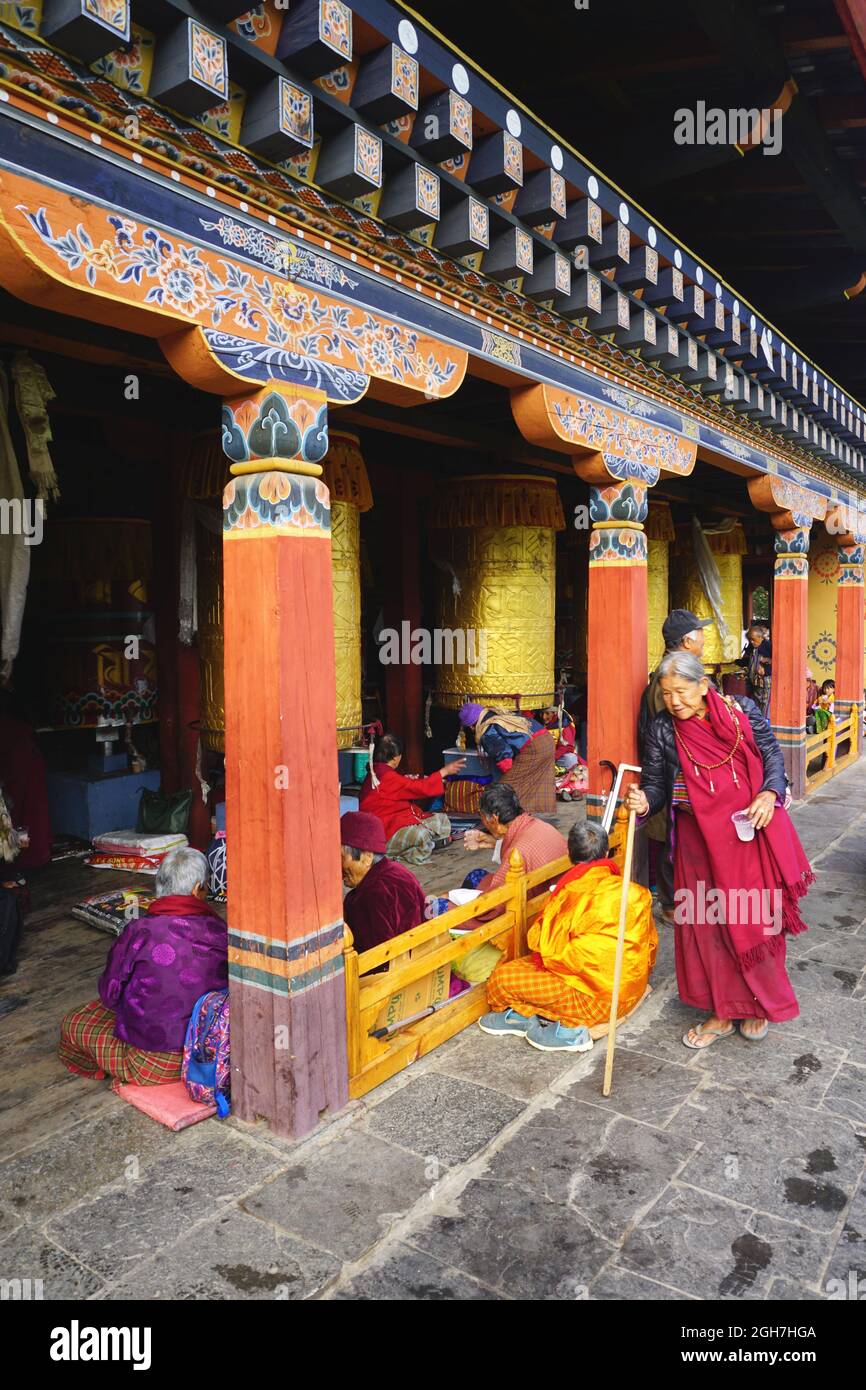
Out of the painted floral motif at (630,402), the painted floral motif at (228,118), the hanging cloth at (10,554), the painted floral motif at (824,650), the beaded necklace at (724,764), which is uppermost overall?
the painted floral motif at (228,118)

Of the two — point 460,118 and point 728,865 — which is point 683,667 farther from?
point 460,118

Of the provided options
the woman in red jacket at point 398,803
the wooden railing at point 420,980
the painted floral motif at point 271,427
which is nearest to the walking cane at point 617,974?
the wooden railing at point 420,980

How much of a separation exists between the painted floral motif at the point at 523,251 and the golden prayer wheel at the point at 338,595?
209cm

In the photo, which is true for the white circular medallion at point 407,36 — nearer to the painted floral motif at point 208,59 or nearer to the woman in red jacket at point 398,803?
the painted floral motif at point 208,59

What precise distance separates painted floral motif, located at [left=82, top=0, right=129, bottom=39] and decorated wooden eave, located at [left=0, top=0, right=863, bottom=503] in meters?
0.01

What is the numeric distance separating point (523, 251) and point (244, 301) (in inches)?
59.8

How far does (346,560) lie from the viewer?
19.7 ft

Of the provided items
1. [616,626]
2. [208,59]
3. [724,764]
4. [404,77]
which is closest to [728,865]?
[724,764]

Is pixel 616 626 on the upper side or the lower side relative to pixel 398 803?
upper

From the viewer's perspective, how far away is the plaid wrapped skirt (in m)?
3.50

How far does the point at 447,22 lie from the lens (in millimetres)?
4188

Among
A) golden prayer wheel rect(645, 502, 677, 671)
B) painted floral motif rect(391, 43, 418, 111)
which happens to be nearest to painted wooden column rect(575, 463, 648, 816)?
painted floral motif rect(391, 43, 418, 111)

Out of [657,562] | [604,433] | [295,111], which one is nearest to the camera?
[295,111]

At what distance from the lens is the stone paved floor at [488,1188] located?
8.23 feet
